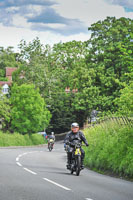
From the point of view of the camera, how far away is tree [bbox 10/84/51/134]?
60.2 metres

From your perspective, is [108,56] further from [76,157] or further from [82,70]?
[76,157]

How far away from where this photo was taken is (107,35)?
50562mm

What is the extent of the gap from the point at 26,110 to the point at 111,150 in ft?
145

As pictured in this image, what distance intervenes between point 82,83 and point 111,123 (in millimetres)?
35149

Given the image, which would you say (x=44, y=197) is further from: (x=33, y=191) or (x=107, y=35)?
(x=107, y=35)

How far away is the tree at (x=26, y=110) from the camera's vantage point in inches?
2368

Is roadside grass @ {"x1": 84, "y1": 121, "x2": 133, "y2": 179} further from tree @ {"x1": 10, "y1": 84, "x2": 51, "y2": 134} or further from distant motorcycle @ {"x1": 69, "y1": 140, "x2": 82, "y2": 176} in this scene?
tree @ {"x1": 10, "y1": 84, "x2": 51, "y2": 134}

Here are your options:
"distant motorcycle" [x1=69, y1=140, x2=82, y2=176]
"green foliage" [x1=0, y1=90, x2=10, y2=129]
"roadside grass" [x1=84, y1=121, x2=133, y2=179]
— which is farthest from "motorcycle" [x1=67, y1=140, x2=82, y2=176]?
"green foliage" [x1=0, y1=90, x2=10, y2=129]

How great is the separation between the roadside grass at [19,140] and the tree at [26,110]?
1375mm

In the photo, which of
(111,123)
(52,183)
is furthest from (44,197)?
(111,123)

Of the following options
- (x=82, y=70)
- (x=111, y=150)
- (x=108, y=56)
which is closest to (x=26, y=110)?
(x=82, y=70)

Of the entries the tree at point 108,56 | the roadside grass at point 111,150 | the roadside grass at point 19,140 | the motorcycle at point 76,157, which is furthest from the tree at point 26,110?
the motorcycle at point 76,157

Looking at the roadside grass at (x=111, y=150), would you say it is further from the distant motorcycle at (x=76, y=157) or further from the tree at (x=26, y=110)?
the tree at (x=26, y=110)

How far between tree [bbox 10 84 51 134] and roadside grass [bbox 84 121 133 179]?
38.6 meters
